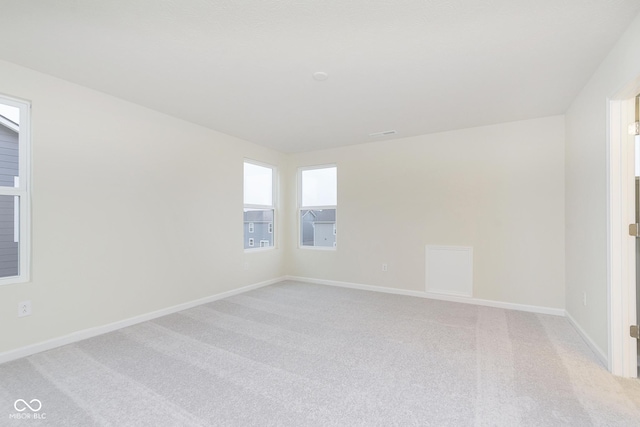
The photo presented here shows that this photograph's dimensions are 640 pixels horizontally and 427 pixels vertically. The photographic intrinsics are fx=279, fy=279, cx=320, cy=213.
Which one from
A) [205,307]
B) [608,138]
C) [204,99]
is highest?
[204,99]

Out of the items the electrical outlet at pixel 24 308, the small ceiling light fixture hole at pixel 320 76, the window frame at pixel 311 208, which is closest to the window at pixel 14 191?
the electrical outlet at pixel 24 308

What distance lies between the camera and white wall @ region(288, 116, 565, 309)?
3.42 meters

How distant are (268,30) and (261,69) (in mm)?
504

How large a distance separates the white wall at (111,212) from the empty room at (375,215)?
0.8 inches

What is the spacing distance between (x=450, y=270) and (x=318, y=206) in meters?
2.41

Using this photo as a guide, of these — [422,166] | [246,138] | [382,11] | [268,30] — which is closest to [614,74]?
[382,11]

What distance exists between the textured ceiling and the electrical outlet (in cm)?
198

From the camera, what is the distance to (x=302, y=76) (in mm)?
2484

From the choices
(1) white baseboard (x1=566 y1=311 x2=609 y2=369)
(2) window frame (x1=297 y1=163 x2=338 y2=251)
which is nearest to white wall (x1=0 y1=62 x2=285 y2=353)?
(2) window frame (x1=297 y1=163 x2=338 y2=251)

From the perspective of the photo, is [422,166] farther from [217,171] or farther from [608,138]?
[217,171]

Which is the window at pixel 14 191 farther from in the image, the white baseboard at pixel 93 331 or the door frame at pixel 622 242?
the door frame at pixel 622 242

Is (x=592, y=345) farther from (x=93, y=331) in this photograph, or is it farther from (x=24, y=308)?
(x=24, y=308)

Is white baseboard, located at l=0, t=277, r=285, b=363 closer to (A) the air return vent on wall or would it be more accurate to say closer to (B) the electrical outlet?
(B) the electrical outlet

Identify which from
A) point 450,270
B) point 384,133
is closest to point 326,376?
point 450,270
